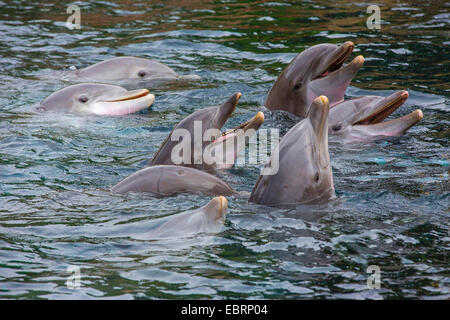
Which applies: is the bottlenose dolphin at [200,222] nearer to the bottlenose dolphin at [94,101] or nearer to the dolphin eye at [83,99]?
the bottlenose dolphin at [94,101]

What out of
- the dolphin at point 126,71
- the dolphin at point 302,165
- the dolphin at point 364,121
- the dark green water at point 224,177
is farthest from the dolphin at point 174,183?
the dolphin at point 126,71

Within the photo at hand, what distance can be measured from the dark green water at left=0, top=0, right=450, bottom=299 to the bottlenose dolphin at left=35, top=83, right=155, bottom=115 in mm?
219

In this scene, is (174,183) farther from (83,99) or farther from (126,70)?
(126,70)

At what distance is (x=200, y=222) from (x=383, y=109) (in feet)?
11.8

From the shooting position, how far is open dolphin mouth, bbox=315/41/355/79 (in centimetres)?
866

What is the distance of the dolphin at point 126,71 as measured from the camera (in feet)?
39.2

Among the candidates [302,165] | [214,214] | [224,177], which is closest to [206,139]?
[224,177]

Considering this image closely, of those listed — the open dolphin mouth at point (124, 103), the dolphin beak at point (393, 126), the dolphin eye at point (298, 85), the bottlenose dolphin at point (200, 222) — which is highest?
the dolphin eye at point (298, 85)

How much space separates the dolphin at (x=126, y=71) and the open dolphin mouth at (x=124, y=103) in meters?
1.49

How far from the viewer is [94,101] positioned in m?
10.4

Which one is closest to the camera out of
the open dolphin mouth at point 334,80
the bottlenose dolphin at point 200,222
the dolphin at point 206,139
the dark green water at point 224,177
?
the dark green water at point 224,177

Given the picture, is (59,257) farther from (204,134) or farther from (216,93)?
(216,93)

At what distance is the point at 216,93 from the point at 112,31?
4.70 m

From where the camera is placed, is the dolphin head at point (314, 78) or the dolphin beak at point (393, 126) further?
the dolphin head at point (314, 78)
